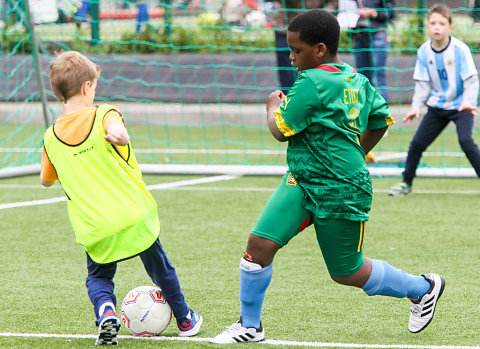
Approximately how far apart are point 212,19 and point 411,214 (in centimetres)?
941

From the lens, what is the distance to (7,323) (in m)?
4.11

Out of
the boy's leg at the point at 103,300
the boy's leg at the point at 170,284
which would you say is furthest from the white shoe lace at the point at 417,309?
the boy's leg at the point at 103,300

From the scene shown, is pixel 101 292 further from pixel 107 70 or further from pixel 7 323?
pixel 107 70

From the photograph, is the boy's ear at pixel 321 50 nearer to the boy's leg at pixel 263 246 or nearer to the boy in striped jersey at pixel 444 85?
the boy's leg at pixel 263 246

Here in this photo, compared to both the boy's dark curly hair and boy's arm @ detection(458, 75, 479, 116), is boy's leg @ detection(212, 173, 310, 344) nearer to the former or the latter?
the boy's dark curly hair

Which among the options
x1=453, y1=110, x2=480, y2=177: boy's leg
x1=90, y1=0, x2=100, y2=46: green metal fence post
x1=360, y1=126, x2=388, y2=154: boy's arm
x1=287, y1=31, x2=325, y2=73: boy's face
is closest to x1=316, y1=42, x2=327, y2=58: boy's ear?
x1=287, y1=31, x2=325, y2=73: boy's face

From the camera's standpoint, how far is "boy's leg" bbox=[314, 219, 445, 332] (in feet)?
12.1

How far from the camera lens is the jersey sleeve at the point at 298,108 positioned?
11.6ft

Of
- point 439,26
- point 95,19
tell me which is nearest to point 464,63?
point 439,26

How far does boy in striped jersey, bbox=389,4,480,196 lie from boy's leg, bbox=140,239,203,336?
3.73 m

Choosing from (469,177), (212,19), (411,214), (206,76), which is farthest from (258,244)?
(212,19)

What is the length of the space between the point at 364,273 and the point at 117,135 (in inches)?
48.6

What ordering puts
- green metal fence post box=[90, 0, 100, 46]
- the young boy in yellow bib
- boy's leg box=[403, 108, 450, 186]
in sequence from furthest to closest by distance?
green metal fence post box=[90, 0, 100, 46], boy's leg box=[403, 108, 450, 186], the young boy in yellow bib

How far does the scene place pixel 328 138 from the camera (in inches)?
142
